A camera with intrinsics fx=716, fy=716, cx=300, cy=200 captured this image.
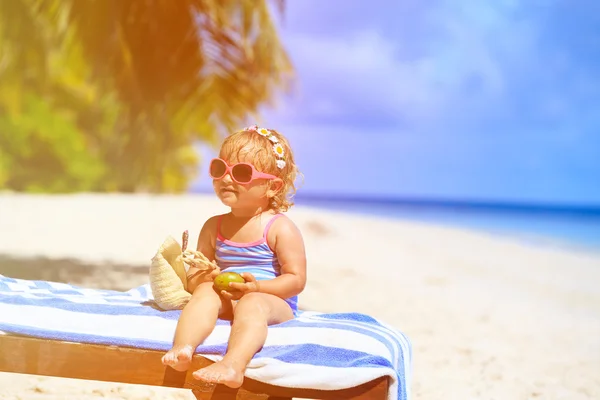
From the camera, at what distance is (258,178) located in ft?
8.31

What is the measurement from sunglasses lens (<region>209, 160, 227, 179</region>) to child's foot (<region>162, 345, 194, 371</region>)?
617 millimetres

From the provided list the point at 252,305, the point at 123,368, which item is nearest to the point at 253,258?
the point at 252,305

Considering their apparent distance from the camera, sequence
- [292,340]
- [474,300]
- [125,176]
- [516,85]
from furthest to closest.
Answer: [516,85] → [125,176] → [474,300] → [292,340]

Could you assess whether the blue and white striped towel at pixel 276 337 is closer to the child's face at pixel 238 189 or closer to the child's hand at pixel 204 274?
the child's hand at pixel 204 274

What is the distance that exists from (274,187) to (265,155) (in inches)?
5.2

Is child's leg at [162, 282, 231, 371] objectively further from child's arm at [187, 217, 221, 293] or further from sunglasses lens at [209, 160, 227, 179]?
sunglasses lens at [209, 160, 227, 179]

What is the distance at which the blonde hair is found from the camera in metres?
2.55

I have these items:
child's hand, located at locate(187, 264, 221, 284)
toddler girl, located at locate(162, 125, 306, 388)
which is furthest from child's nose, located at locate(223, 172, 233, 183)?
child's hand, located at locate(187, 264, 221, 284)

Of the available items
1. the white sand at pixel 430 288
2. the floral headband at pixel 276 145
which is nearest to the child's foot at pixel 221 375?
the floral headband at pixel 276 145

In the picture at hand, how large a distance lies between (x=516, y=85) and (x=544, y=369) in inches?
1410

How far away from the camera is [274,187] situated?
262 cm

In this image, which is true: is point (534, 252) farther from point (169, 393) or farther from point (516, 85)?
point (516, 85)

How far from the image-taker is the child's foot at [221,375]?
2.09m

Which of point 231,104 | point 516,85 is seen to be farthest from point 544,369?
point 516,85
